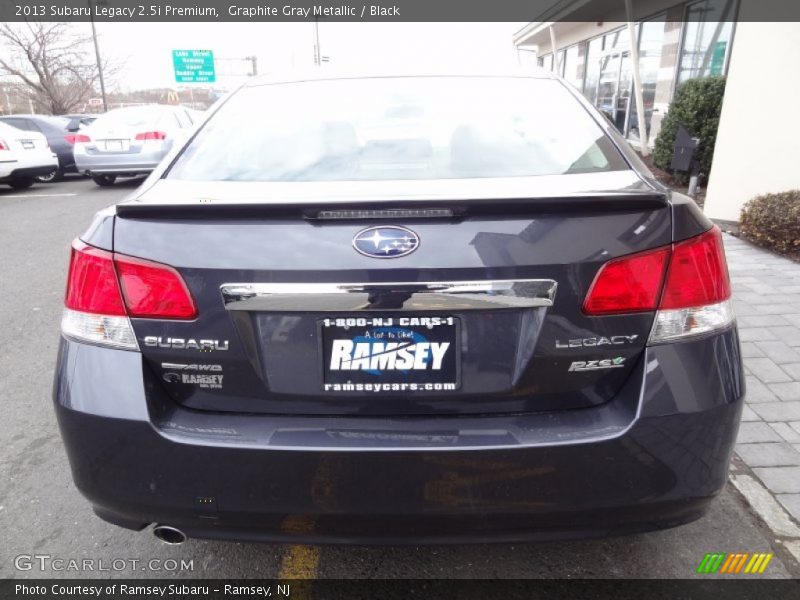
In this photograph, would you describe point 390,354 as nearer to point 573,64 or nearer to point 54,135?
point 54,135

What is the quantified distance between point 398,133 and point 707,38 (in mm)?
11595

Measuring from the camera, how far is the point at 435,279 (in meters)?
Result: 1.52

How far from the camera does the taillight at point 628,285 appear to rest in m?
1.56

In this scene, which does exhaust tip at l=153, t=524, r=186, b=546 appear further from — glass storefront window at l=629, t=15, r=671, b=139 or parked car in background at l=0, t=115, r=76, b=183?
glass storefront window at l=629, t=15, r=671, b=139

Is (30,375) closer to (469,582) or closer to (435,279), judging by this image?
(469,582)

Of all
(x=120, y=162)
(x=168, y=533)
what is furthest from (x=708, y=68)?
(x=168, y=533)

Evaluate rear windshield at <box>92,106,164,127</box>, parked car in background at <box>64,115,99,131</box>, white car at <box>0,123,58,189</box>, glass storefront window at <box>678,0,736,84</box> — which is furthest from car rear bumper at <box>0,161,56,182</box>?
glass storefront window at <box>678,0,736,84</box>

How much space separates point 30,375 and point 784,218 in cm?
658

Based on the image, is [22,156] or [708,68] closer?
[708,68]

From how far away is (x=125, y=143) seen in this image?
1163 centimetres

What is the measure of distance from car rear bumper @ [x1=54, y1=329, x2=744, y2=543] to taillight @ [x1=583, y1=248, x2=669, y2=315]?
140mm

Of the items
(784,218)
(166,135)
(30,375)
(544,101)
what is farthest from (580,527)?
(166,135)

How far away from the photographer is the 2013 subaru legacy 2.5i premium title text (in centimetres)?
155

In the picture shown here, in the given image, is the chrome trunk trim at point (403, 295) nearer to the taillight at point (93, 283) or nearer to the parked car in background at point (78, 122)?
the taillight at point (93, 283)
